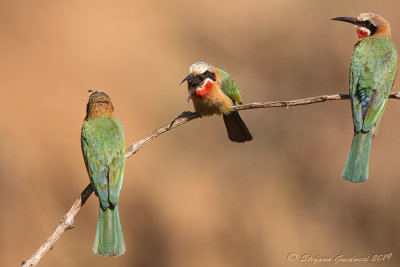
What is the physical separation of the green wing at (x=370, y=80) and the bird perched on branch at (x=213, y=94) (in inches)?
28.6

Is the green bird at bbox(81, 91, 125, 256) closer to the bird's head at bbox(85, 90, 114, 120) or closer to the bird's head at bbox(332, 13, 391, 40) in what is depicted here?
the bird's head at bbox(85, 90, 114, 120)

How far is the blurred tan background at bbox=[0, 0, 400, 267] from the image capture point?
20.5 ft

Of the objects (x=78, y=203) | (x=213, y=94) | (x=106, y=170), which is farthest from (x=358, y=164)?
(x=78, y=203)

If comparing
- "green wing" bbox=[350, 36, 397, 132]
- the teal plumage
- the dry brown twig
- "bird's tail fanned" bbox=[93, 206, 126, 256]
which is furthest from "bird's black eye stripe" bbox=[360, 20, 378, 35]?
"bird's tail fanned" bbox=[93, 206, 126, 256]

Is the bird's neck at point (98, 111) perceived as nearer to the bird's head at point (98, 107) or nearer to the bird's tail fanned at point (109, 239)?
the bird's head at point (98, 107)

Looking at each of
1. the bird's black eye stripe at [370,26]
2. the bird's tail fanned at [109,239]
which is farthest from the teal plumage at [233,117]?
the bird's tail fanned at [109,239]

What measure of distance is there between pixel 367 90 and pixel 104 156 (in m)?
1.39

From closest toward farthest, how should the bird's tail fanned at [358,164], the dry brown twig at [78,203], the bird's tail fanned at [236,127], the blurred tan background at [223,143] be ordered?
the dry brown twig at [78,203] < the bird's tail fanned at [358,164] < the bird's tail fanned at [236,127] < the blurred tan background at [223,143]

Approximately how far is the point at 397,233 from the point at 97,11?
3890 millimetres

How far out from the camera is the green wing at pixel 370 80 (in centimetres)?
328

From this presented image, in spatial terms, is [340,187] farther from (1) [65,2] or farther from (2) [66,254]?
(1) [65,2]

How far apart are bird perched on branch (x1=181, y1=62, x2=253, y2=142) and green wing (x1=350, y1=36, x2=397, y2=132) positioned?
727 millimetres

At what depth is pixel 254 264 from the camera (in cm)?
664

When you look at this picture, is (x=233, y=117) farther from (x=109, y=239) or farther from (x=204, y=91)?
(x=109, y=239)
